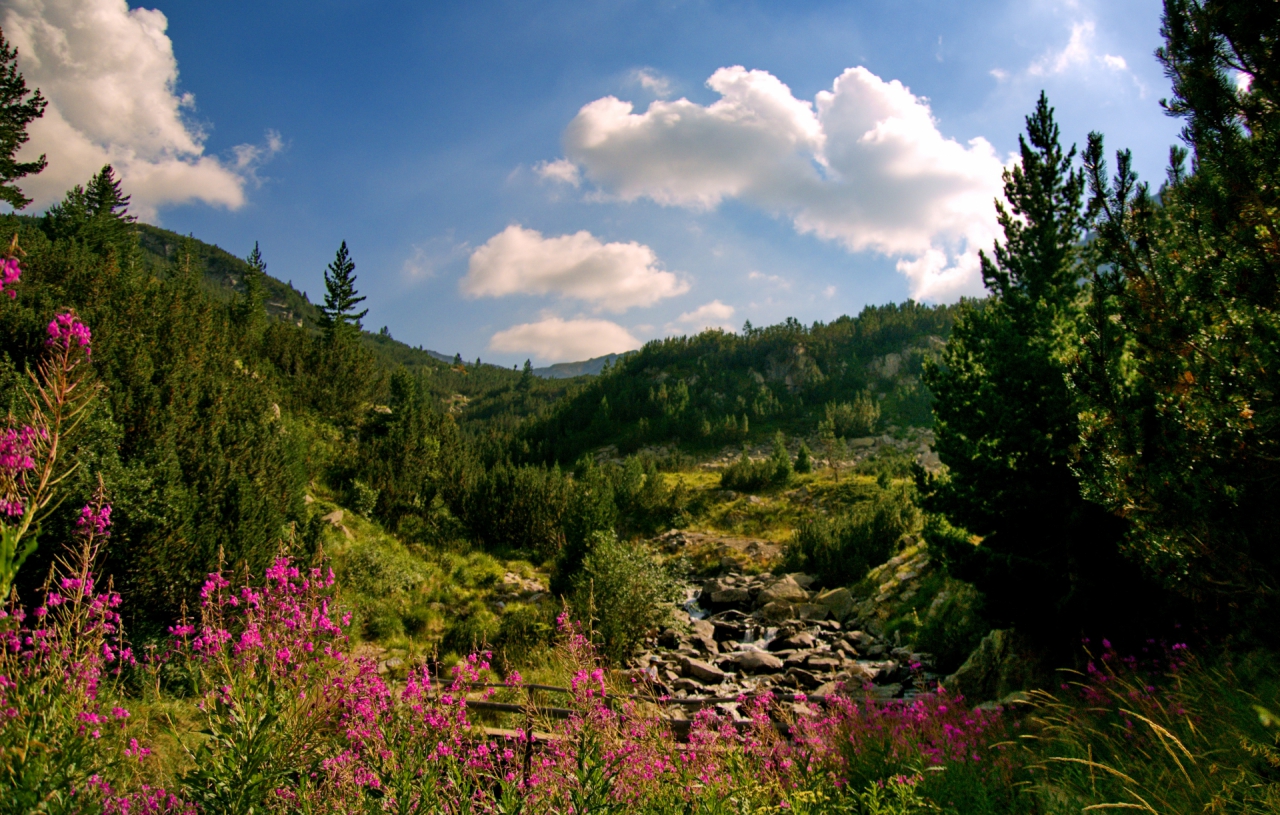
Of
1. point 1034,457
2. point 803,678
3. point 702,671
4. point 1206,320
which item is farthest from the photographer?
point 702,671

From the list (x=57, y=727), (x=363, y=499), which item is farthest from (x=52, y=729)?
(x=363, y=499)

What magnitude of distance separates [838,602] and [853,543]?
5.52 metres

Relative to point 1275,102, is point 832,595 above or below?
below

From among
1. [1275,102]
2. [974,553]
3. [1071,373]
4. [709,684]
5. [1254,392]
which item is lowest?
[709,684]

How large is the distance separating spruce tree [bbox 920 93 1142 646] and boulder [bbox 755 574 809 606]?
379 inches

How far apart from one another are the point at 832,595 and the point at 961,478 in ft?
33.5

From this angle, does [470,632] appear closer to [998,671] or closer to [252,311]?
[998,671]

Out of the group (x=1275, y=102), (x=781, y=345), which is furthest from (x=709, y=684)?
(x=781, y=345)

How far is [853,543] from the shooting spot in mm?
23375

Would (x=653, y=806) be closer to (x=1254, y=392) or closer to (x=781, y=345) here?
(x=1254, y=392)

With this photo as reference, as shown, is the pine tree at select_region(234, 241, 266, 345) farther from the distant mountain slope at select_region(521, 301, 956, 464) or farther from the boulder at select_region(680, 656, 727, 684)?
the distant mountain slope at select_region(521, 301, 956, 464)

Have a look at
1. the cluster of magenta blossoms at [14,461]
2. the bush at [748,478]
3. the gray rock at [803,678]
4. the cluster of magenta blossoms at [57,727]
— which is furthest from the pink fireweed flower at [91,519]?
the bush at [748,478]

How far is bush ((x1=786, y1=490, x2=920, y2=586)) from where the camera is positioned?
22453 mm

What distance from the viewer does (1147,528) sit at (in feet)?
14.1
